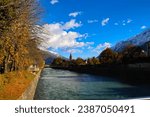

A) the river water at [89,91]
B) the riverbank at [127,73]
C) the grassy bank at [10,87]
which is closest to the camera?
the grassy bank at [10,87]

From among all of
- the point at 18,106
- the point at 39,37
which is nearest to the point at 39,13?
the point at 39,37

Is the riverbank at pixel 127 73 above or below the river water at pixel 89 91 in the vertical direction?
above

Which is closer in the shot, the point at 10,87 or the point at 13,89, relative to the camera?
the point at 13,89

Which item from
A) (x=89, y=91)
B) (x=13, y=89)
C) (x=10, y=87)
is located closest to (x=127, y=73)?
(x=89, y=91)

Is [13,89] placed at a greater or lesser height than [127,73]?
greater

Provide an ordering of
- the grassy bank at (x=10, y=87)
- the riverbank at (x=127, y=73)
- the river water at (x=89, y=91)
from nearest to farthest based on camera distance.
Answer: the grassy bank at (x=10, y=87)
the river water at (x=89, y=91)
the riverbank at (x=127, y=73)

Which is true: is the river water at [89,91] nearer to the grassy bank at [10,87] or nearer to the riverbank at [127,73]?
the grassy bank at [10,87]

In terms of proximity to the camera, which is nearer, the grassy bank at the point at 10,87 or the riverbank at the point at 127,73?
the grassy bank at the point at 10,87

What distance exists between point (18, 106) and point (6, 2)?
11.8 metres

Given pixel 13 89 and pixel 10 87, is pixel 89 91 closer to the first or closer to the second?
pixel 10 87

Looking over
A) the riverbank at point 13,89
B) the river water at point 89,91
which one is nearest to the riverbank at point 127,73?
the river water at point 89,91

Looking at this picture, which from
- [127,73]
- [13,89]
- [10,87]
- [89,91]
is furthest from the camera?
[127,73]

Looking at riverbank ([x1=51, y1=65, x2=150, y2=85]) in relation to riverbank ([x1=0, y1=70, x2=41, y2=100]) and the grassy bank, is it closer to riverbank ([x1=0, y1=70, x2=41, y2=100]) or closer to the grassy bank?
riverbank ([x1=0, y1=70, x2=41, y2=100])

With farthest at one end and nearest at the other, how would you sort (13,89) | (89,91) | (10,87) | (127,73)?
(127,73) → (89,91) → (10,87) → (13,89)
